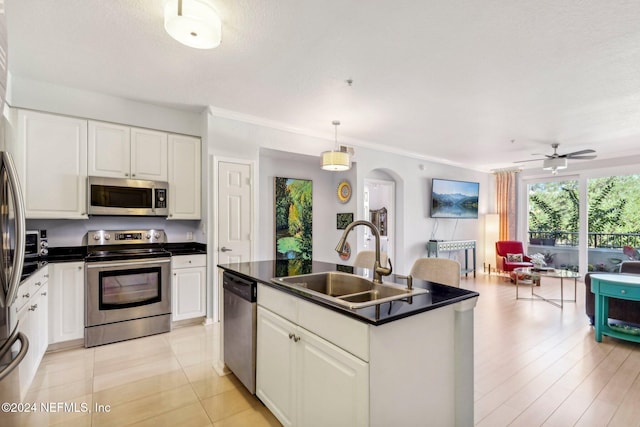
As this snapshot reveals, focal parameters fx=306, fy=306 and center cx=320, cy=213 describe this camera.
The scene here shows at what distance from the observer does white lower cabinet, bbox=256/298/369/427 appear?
128cm

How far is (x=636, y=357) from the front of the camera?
2773 mm

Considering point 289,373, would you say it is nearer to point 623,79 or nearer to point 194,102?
point 194,102

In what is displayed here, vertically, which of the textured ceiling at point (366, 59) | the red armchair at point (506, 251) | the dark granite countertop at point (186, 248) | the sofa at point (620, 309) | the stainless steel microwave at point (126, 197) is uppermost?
the textured ceiling at point (366, 59)

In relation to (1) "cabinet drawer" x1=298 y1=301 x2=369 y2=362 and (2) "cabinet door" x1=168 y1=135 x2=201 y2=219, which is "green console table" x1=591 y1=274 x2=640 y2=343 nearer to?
(1) "cabinet drawer" x1=298 y1=301 x2=369 y2=362

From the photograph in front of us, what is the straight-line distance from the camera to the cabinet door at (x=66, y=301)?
2.86 m

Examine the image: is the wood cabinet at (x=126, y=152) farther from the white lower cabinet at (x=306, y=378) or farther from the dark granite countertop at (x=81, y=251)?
Answer: the white lower cabinet at (x=306, y=378)

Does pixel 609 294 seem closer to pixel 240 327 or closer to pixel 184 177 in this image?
pixel 240 327

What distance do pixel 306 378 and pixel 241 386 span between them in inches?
39.5

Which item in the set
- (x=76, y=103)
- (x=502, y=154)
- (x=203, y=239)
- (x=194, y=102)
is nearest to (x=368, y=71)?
(x=194, y=102)

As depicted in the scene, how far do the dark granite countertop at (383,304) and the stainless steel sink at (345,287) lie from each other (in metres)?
0.04

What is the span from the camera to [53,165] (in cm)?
304

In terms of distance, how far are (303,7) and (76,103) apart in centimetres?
277

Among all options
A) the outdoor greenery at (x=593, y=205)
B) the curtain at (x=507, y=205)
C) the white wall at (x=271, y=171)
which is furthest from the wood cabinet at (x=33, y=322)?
the outdoor greenery at (x=593, y=205)

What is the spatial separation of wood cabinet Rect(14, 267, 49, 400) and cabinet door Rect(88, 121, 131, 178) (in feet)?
3.72
